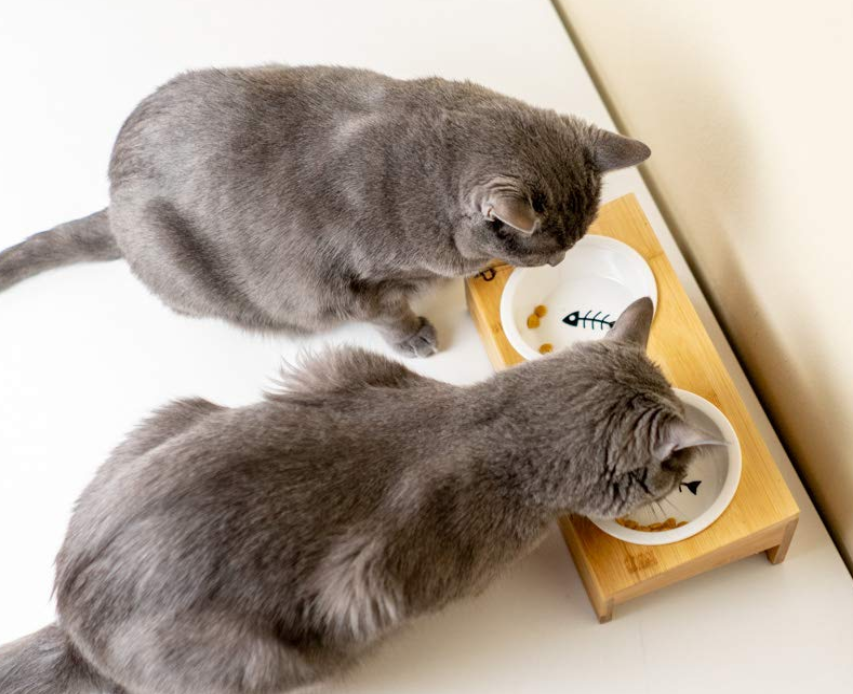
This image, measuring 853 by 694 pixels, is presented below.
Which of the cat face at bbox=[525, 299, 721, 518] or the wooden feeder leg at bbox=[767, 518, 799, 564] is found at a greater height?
the cat face at bbox=[525, 299, 721, 518]

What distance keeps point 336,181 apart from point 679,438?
2.24 feet

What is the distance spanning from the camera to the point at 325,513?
1.11 m

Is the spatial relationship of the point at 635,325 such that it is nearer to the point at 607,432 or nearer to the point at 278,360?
the point at 607,432

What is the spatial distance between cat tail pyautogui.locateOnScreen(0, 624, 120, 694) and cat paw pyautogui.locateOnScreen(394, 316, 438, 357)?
74 centimetres

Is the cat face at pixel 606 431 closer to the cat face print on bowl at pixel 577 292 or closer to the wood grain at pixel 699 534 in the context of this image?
the wood grain at pixel 699 534

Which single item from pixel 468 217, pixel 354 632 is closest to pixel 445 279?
pixel 468 217

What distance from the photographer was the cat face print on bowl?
154 centimetres

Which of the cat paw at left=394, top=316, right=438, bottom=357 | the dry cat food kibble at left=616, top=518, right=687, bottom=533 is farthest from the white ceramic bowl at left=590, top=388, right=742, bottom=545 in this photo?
the cat paw at left=394, top=316, right=438, bottom=357

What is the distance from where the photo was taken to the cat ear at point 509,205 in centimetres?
126

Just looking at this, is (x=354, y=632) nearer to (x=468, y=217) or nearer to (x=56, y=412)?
(x=468, y=217)

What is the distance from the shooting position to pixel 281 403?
1.23 meters

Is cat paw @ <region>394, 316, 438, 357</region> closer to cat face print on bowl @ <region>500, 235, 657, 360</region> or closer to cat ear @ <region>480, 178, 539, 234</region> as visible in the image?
cat face print on bowl @ <region>500, 235, 657, 360</region>

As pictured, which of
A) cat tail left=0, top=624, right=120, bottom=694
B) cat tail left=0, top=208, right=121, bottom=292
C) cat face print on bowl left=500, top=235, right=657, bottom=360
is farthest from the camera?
cat tail left=0, top=208, right=121, bottom=292

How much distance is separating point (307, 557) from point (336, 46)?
129 centimetres
